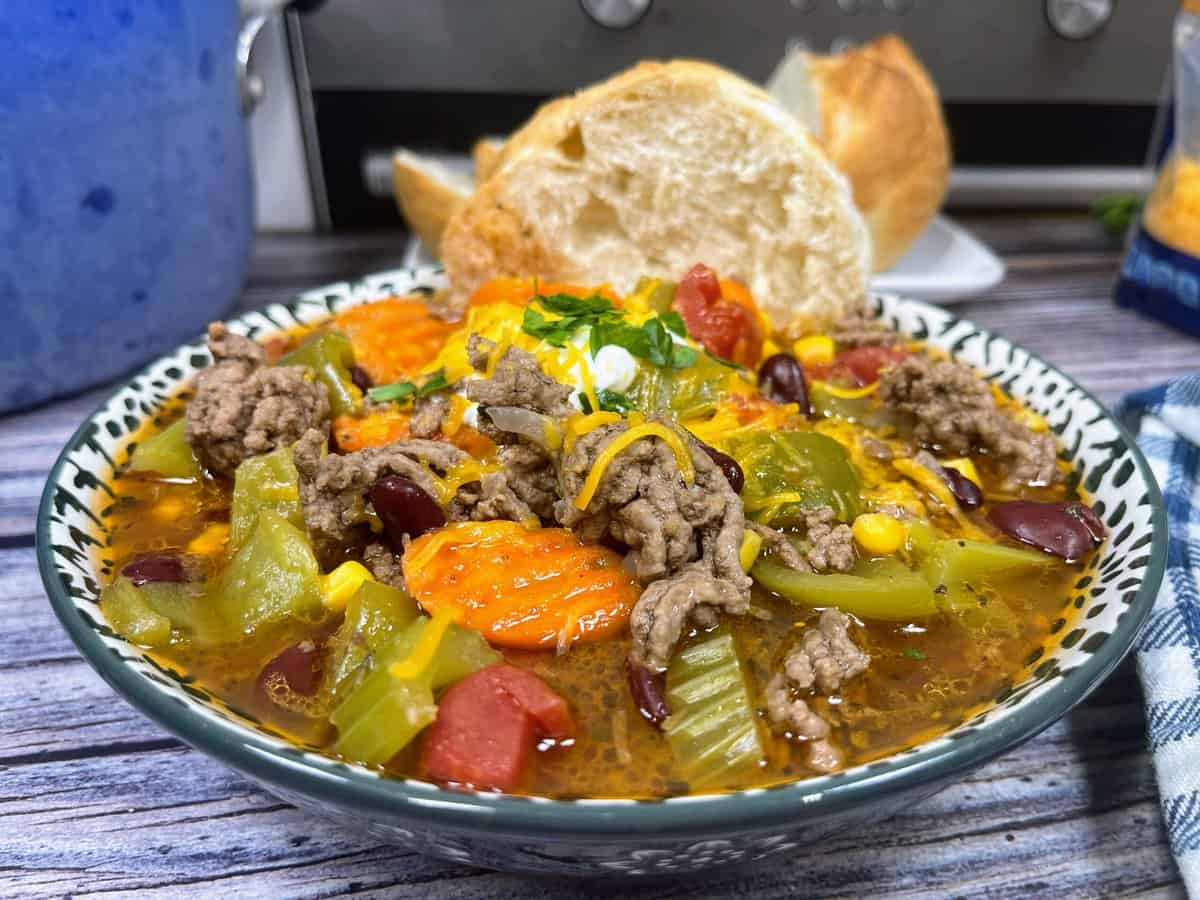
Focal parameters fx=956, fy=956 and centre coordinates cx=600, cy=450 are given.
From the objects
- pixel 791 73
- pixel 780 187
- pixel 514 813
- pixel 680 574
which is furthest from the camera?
pixel 791 73

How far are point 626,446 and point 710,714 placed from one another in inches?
20.9

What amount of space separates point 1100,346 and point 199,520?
11.7ft

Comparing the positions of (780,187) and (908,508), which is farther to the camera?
(780,187)

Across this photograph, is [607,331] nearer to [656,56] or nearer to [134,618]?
[134,618]

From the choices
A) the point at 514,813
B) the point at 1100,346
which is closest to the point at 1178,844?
the point at 514,813

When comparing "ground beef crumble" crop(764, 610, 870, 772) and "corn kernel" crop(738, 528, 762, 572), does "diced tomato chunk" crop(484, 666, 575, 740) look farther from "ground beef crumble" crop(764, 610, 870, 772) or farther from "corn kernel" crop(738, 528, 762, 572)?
"corn kernel" crop(738, 528, 762, 572)

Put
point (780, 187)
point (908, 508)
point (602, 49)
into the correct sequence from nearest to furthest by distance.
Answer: point (908, 508) → point (780, 187) → point (602, 49)

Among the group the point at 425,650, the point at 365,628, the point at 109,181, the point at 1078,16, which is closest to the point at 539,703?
the point at 425,650

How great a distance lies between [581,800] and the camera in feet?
4.49

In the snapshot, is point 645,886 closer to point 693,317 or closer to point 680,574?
point 680,574

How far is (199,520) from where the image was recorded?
7.29 ft

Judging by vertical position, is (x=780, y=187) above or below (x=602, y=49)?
below

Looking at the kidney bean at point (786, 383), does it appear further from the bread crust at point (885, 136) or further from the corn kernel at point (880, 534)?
the bread crust at point (885, 136)

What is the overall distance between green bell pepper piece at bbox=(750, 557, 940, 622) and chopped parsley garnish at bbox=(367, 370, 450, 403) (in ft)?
3.03
